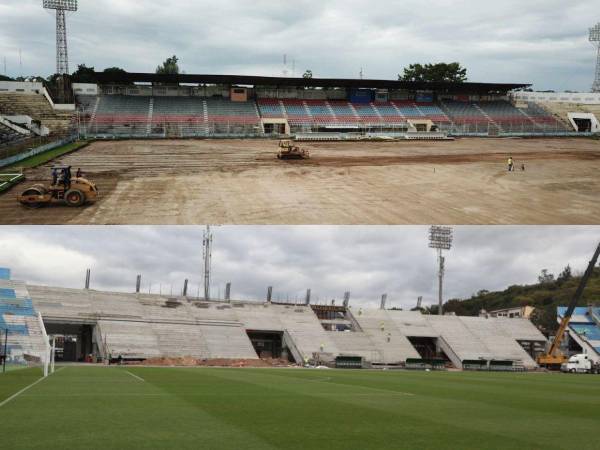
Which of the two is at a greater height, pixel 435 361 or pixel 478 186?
pixel 478 186

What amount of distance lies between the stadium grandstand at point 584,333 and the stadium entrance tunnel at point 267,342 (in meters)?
29.2

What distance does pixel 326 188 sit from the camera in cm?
2830

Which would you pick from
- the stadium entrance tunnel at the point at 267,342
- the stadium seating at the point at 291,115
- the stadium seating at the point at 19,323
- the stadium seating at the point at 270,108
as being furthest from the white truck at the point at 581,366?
the stadium seating at the point at 270,108

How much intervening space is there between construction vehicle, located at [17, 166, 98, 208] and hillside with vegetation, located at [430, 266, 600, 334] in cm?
7050

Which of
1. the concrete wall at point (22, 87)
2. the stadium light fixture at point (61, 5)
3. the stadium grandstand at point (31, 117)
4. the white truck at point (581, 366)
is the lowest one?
the white truck at point (581, 366)

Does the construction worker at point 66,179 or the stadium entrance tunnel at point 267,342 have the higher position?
the construction worker at point 66,179

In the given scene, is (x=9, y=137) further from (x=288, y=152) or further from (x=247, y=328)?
(x=247, y=328)

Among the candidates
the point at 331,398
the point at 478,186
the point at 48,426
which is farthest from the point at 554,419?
the point at 478,186

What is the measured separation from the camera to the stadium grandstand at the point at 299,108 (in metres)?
63.1

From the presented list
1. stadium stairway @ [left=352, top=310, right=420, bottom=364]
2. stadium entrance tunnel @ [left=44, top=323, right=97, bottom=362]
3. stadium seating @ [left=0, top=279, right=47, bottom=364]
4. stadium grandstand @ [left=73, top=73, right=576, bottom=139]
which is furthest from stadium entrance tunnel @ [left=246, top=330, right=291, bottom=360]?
stadium grandstand @ [left=73, top=73, right=576, bottom=139]

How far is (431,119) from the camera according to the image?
71812 mm

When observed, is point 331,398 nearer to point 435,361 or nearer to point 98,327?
point 435,361

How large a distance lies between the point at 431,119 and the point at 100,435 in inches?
2677

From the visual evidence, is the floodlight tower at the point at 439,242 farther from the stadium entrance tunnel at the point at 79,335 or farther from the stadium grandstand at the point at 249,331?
the stadium entrance tunnel at the point at 79,335
